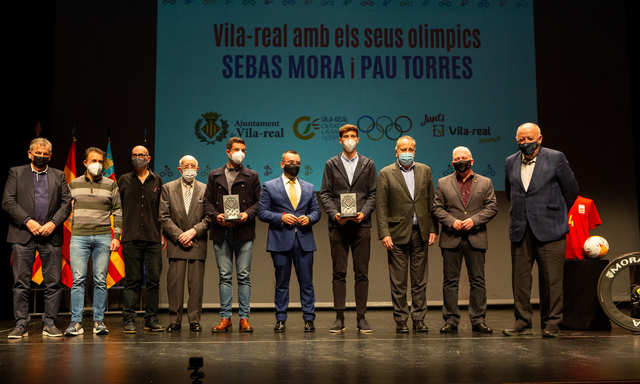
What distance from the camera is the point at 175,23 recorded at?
602 centimetres

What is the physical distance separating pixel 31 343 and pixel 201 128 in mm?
3029

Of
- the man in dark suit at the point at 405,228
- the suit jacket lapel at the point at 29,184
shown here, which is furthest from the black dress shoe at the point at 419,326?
the suit jacket lapel at the point at 29,184

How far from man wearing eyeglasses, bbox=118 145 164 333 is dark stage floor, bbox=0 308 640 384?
238mm

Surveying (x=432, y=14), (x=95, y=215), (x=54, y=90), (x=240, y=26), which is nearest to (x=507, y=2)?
(x=432, y=14)

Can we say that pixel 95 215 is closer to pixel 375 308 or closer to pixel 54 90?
pixel 54 90

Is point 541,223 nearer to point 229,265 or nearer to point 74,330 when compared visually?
point 229,265

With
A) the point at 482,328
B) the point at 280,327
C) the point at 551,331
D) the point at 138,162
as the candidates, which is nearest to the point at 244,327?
the point at 280,327

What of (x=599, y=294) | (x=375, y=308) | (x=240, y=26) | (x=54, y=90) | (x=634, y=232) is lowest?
(x=375, y=308)

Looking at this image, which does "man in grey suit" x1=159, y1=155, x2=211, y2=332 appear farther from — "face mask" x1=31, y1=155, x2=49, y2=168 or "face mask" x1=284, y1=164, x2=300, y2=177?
"face mask" x1=31, y1=155, x2=49, y2=168

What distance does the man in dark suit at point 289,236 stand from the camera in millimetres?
4223

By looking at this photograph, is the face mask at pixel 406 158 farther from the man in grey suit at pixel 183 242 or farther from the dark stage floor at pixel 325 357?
the man in grey suit at pixel 183 242

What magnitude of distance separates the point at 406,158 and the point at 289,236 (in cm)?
120

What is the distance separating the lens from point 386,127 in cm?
602

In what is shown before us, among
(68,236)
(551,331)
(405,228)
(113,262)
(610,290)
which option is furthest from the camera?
(113,262)
